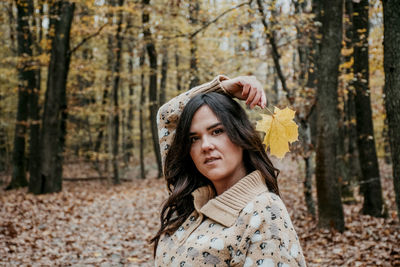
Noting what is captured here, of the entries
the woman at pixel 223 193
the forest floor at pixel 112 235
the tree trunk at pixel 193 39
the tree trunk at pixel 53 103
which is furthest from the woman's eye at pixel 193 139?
the tree trunk at pixel 53 103

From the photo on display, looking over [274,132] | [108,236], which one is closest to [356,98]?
[108,236]

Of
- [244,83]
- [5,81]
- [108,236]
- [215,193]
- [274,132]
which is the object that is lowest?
[108,236]

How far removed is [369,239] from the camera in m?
7.00

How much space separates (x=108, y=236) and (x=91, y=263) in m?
1.96

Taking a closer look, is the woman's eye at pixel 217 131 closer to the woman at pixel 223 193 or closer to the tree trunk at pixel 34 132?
the woman at pixel 223 193

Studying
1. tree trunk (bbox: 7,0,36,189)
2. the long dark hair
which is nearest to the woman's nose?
the long dark hair

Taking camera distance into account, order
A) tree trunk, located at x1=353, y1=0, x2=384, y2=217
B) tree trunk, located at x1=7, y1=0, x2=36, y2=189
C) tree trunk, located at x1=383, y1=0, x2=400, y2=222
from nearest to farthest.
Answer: tree trunk, located at x1=383, y1=0, x2=400, y2=222, tree trunk, located at x1=353, y1=0, x2=384, y2=217, tree trunk, located at x1=7, y1=0, x2=36, y2=189

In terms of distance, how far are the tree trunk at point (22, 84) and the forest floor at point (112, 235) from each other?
4.48 meters

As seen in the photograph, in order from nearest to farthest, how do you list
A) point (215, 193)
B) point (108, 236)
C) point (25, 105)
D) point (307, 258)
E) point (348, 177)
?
point (215, 193) → point (307, 258) → point (108, 236) → point (348, 177) → point (25, 105)

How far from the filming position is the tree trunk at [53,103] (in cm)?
1305

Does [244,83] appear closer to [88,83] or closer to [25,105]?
[25,105]

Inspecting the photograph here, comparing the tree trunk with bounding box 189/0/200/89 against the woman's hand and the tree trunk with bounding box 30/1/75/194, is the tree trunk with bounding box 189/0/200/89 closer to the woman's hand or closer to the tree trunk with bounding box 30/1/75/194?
the tree trunk with bounding box 30/1/75/194

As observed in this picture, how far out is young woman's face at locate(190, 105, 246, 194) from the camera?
6.64 ft

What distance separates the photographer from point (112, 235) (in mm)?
8328
